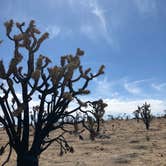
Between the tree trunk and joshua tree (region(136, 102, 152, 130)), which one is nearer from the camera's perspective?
the tree trunk

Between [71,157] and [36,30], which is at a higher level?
[36,30]

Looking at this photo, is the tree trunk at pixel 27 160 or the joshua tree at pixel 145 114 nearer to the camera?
the tree trunk at pixel 27 160

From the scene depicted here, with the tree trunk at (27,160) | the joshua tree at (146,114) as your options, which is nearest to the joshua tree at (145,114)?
the joshua tree at (146,114)

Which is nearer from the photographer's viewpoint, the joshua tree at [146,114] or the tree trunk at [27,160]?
the tree trunk at [27,160]

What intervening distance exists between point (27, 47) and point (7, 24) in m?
0.81

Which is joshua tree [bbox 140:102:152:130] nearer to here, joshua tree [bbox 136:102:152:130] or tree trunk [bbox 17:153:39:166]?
joshua tree [bbox 136:102:152:130]

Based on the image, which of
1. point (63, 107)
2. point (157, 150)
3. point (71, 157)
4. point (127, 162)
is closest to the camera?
point (63, 107)

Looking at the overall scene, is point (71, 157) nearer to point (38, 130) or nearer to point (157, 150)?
point (157, 150)

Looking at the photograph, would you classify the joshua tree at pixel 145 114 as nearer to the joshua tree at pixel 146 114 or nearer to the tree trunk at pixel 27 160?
the joshua tree at pixel 146 114

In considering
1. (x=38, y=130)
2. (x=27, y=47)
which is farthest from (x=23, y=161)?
(x=27, y=47)

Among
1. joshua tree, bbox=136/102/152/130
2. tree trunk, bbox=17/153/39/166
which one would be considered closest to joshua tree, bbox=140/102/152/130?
joshua tree, bbox=136/102/152/130

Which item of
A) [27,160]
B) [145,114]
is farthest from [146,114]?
[27,160]

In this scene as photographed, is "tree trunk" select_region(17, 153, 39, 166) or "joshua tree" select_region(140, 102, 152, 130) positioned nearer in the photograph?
"tree trunk" select_region(17, 153, 39, 166)

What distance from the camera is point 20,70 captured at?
341 inches
